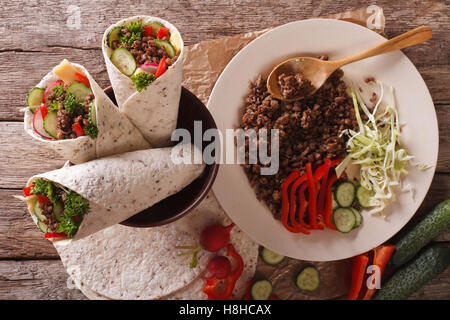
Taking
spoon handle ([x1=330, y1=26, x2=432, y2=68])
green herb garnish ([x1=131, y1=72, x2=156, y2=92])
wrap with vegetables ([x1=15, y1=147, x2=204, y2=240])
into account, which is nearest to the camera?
green herb garnish ([x1=131, y1=72, x2=156, y2=92])

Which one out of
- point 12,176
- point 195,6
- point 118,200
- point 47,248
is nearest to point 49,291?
point 47,248

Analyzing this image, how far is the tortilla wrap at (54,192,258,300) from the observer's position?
267 centimetres

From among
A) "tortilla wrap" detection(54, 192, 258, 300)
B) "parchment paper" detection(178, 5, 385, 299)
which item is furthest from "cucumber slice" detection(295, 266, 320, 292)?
"tortilla wrap" detection(54, 192, 258, 300)

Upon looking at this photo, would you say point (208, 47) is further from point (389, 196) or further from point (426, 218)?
point (426, 218)

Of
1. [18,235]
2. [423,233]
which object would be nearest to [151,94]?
[18,235]

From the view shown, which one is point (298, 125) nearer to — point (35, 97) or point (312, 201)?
point (312, 201)

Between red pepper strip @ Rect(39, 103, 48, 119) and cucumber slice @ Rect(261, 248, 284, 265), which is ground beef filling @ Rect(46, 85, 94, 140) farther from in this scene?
cucumber slice @ Rect(261, 248, 284, 265)

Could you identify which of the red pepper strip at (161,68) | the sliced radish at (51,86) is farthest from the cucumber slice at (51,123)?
the red pepper strip at (161,68)

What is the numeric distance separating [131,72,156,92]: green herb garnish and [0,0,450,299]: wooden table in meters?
1.25

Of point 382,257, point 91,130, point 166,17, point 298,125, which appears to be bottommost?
point 382,257

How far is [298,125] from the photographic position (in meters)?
2.64

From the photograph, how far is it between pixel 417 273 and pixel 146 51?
2467 millimetres

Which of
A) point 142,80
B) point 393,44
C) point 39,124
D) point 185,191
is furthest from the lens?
point 393,44

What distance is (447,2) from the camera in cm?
296
